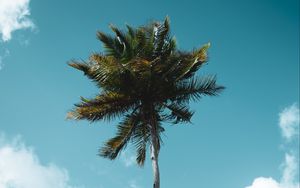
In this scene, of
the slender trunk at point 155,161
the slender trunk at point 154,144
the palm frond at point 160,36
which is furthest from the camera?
the palm frond at point 160,36

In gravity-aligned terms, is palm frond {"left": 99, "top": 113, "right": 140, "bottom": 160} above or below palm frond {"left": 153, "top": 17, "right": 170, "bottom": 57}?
below

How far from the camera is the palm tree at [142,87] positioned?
18.5 meters

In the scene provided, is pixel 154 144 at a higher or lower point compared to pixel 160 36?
lower

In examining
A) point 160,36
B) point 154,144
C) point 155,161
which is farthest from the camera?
point 160,36

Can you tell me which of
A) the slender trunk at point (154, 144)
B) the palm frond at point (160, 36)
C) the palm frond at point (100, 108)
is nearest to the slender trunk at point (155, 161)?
the slender trunk at point (154, 144)

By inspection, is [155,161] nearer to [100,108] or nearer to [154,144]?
[154,144]

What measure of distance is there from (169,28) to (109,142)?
18.7 feet

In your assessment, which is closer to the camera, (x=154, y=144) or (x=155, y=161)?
(x=155, y=161)

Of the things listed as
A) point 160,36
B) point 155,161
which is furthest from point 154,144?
point 160,36

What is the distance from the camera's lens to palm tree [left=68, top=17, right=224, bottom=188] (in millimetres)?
18531

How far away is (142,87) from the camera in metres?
18.8

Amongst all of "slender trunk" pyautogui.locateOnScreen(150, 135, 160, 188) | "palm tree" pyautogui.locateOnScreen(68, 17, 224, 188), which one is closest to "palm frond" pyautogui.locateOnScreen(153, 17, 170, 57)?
"palm tree" pyautogui.locateOnScreen(68, 17, 224, 188)

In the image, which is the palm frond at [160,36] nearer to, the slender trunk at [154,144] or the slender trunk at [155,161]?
the slender trunk at [154,144]

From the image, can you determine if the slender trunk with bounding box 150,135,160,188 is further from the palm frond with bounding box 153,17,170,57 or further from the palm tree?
the palm frond with bounding box 153,17,170,57
